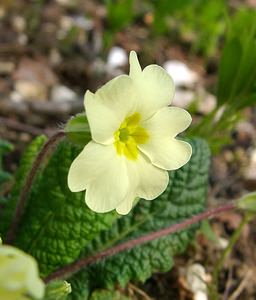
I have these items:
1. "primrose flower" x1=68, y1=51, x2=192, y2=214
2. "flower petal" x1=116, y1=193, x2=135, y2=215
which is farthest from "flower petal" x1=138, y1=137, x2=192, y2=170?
"flower petal" x1=116, y1=193, x2=135, y2=215

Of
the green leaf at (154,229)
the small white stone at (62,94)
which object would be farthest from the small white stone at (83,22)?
the green leaf at (154,229)

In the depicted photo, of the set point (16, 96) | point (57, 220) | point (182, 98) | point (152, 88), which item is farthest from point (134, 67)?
point (182, 98)

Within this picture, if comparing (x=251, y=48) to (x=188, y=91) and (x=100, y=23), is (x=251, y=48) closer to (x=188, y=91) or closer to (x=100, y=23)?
(x=188, y=91)

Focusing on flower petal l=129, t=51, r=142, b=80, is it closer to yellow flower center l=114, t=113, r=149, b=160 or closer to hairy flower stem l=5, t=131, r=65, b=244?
yellow flower center l=114, t=113, r=149, b=160

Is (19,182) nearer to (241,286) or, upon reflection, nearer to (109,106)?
(109,106)

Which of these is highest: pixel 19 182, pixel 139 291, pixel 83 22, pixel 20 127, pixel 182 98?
pixel 83 22

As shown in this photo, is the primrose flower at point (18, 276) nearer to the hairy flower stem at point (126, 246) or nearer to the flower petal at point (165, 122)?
the flower petal at point (165, 122)
